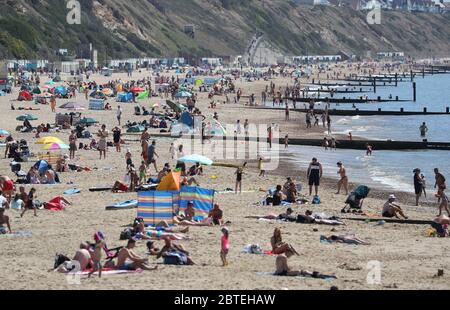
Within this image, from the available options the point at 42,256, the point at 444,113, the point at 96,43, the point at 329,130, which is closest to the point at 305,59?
the point at 96,43

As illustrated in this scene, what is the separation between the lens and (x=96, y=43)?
10094 centimetres

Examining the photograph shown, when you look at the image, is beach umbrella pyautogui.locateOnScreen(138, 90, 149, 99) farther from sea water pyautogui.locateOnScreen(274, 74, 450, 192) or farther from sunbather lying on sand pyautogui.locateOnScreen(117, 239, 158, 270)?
sunbather lying on sand pyautogui.locateOnScreen(117, 239, 158, 270)

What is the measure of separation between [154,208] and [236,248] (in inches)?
89.5

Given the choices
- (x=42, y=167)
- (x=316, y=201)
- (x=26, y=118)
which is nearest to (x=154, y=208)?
(x=316, y=201)

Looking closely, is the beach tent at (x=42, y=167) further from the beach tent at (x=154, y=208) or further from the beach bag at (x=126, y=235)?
the beach bag at (x=126, y=235)

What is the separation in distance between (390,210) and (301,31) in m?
149

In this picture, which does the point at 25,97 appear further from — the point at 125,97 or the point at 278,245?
the point at 278,245

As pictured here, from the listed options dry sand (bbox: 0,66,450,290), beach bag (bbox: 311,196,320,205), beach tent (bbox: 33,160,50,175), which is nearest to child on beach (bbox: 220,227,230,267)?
dry sand (bbox: 0,66,450,290)

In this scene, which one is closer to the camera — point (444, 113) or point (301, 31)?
point (444, 113)

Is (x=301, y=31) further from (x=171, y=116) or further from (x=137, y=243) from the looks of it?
(x=137, y=243)

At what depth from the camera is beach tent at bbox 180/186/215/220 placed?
19.7m

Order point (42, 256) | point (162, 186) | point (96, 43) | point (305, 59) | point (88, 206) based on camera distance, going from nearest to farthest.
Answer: point (42, 256), point (162, 186), point (88, 206), point (96, 43), point (305, 59)

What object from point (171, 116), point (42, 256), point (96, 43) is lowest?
point (42, 256)

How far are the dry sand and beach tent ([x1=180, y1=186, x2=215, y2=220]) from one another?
0.65 meters
